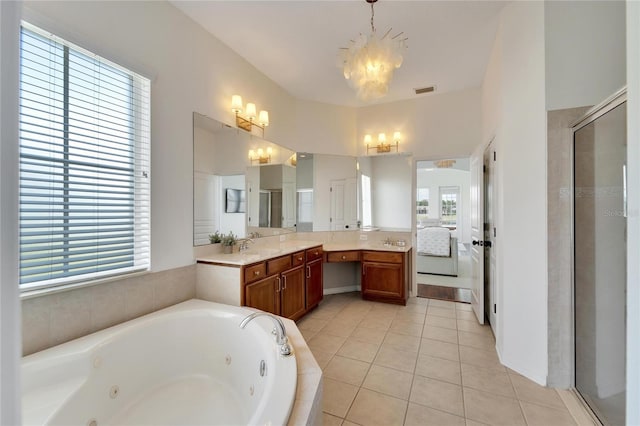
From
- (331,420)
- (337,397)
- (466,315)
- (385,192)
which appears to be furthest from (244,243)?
(466,315)

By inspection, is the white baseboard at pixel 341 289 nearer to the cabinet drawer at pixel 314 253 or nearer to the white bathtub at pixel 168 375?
the cabinet drawer at pixel 314 253

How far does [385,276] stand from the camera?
3.65 meters

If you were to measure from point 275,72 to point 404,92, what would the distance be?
5.95ft

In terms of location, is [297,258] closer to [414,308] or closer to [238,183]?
[238,183]

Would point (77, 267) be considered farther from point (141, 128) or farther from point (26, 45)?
point (26, 45)

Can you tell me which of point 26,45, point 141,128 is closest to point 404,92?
point 141,128

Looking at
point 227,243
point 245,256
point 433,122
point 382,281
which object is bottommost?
point 382,281

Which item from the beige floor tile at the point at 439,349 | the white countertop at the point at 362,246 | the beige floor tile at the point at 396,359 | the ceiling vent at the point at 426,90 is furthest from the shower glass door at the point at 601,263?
the ceiling vent at the point at 426,90

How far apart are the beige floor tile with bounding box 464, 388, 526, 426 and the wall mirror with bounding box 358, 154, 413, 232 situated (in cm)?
238

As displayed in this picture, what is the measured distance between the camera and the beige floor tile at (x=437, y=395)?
5.85 feet

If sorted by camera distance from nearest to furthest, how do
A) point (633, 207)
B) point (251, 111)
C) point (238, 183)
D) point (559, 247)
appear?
1. point (633, 207)
2. point (559, 247)
3. point (238, 183)
4. point (251, 111)

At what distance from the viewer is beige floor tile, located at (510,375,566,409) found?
1.82 meters

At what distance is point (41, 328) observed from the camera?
57.5 inches

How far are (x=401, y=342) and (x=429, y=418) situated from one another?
96 centimetres
